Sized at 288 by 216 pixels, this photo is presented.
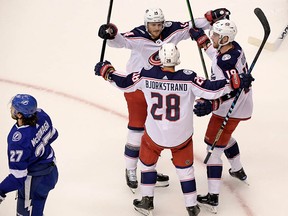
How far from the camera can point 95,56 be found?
253 inches

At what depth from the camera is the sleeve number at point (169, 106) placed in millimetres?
3889

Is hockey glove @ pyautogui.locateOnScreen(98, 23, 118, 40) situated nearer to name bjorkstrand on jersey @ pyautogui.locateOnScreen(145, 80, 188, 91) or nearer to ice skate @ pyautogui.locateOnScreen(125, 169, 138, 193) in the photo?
name bjorkstrand on jersey @ pyautogui.locateOnScreen(145, 80, 188, 91)

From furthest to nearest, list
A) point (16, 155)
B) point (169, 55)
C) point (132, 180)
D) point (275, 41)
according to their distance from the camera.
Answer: point (275, 41), point (132, 180), point (169, 55), point (16, 155)

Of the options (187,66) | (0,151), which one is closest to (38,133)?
(0,151)

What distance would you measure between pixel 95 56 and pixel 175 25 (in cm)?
207

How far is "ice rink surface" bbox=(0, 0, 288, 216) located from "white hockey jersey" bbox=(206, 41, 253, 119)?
662mm

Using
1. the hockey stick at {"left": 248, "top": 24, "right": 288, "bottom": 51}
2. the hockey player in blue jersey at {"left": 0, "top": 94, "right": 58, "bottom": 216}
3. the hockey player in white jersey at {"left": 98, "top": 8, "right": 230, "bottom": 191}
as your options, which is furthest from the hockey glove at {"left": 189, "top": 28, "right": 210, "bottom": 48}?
the hockey stick at {"left": 248, "top": 24, "right": 288, "bottom": 51}

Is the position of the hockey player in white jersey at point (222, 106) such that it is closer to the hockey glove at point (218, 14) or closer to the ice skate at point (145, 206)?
the hockey glove at point (218, 14)

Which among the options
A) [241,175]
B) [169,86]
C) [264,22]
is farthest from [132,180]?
[264,22]

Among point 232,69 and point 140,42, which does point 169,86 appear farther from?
point 140,42

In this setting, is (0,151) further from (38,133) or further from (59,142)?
(38,133)

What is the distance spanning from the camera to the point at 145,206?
4.29 metres

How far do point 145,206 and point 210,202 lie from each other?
0.46 m

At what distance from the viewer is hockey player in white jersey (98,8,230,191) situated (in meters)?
4.32
